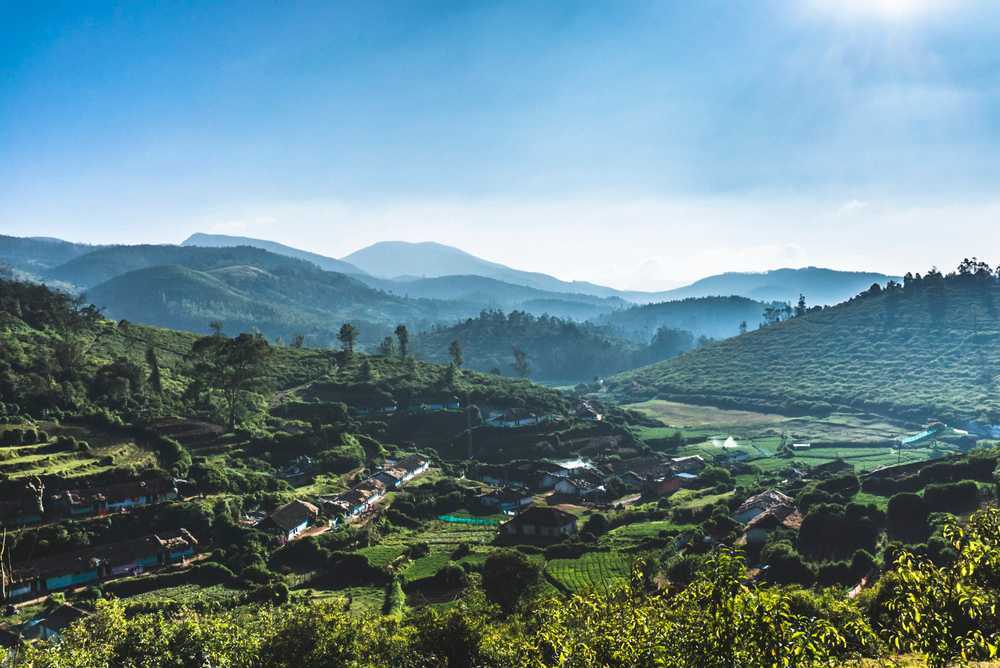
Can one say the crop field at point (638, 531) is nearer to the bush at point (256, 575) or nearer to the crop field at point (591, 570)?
the crop field at point (591, 570)

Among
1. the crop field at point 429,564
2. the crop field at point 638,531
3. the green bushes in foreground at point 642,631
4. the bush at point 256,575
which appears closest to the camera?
the green bushes in foreground at point 642,631

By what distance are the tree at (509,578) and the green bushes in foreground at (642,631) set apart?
6890 millimetres

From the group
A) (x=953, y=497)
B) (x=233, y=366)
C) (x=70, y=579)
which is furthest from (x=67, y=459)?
(x=953, y=497)

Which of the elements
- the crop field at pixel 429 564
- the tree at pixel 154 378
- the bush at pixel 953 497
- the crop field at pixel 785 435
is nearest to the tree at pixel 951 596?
the crop field at pixel 429 564

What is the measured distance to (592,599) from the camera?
1548cm

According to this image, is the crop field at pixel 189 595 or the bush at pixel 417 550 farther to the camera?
the bush at pixel 417 550

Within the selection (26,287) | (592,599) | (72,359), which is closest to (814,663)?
(592,599)

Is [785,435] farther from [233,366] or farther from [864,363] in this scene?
[233,366]

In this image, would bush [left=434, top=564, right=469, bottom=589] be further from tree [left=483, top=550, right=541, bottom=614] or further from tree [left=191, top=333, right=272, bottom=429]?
tree [left=191, top=333, right=272, bottom=429]

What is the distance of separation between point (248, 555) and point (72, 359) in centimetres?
3731

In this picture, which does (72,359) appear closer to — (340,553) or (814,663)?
(340,553)

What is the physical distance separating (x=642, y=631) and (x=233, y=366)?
68.3 meters

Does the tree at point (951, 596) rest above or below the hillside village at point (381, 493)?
above

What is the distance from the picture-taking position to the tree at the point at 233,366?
70.6 meters
